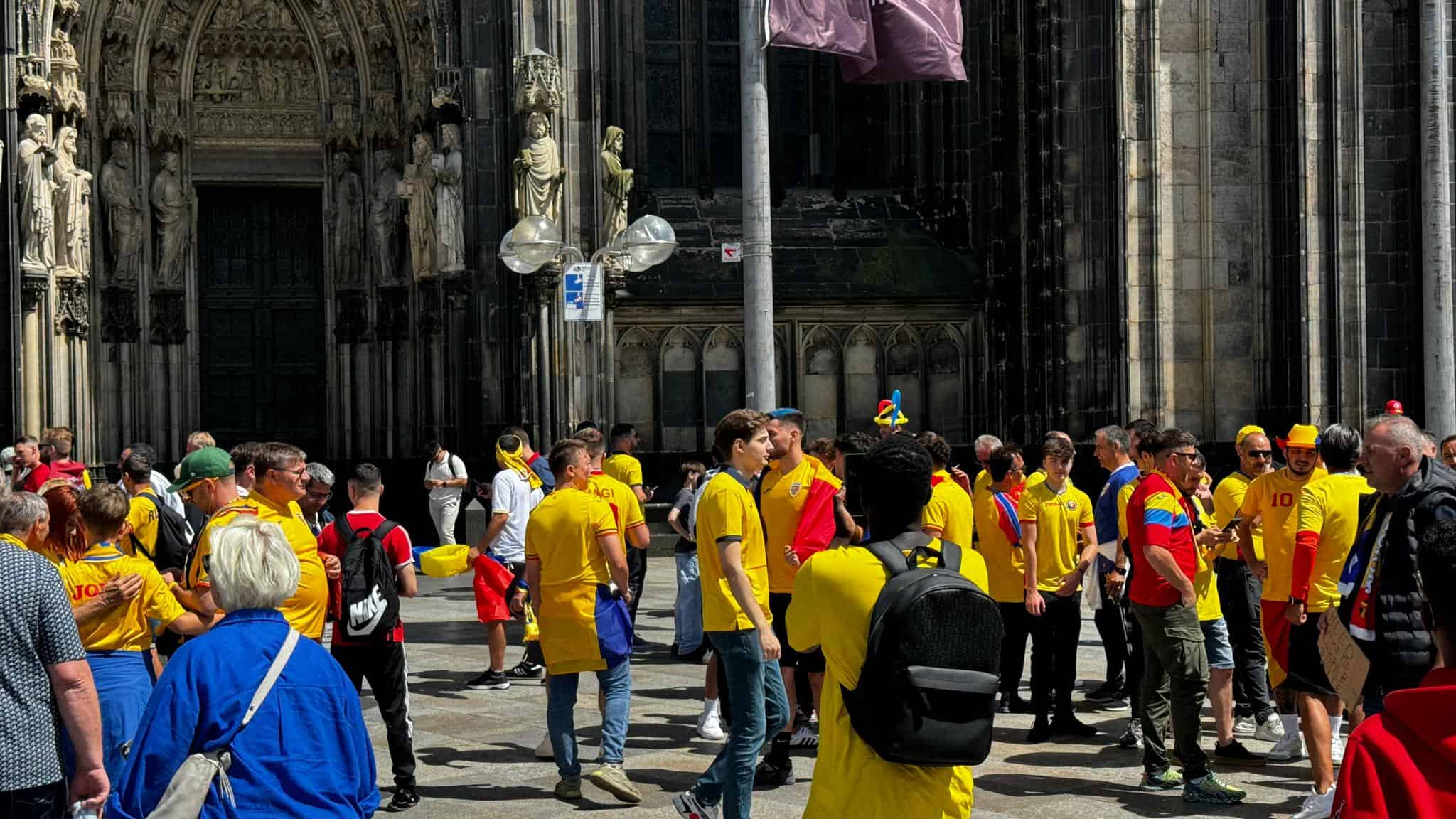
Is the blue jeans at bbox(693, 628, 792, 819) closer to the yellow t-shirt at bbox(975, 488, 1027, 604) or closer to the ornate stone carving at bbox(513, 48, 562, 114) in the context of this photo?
the yellow t-shirt at bbox(975, 488, 1027, 604)

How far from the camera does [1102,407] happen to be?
68.3 feet

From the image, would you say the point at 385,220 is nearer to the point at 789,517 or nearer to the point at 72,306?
the point at 72,306

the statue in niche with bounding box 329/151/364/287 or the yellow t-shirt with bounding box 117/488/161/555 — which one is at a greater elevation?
the statue in niche with bounding box 329/151/364/287

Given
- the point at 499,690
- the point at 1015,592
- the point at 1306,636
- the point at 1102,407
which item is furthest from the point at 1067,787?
the point at 1102,407

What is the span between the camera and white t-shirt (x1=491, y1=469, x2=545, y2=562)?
1251cm

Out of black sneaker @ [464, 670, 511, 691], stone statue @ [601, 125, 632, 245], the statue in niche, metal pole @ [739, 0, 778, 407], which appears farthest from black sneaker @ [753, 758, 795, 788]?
the statue in niche

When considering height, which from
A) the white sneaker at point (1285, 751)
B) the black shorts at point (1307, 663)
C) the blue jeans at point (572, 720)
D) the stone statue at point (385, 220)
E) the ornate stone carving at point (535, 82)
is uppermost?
the ornate stone carving at point (535, 82)

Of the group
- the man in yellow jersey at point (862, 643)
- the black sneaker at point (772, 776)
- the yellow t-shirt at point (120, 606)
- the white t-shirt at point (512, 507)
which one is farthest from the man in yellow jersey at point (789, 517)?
the white t-shirt at point (512, 507)

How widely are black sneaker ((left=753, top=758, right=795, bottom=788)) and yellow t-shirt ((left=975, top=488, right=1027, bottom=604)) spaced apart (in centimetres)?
233

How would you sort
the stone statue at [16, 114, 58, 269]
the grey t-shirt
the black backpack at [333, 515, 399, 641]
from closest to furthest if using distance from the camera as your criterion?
the grey t-shirt < the black backpack at [333, 515, 399, 641] < the stone statue at [16, 114, 58, 269]

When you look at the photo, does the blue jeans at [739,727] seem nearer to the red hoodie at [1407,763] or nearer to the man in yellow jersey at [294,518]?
the man in yellow jersey at [294,518]

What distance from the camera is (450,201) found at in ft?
68.9

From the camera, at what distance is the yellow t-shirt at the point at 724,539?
751 centimetres

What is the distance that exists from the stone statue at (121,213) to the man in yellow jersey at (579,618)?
603 inches
